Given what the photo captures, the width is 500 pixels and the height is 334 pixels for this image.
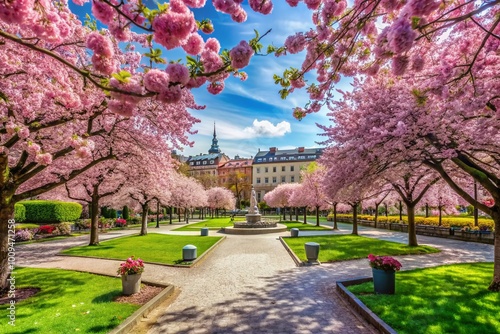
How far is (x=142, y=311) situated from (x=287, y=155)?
79.2 metres

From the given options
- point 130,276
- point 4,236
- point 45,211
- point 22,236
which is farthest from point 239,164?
point 130,276

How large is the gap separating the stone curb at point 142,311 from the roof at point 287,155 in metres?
75.5

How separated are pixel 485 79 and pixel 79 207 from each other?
39538mm

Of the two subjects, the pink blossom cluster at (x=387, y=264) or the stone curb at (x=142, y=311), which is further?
the pink blossom cluster at (x=387, y=264)

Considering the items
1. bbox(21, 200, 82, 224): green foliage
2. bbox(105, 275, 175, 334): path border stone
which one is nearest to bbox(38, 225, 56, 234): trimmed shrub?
bbox(21, 200, 82, 224): green foliage

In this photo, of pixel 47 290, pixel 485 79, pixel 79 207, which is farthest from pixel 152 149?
pixel 79 207

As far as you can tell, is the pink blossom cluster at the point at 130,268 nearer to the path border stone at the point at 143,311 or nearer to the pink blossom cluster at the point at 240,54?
the path border stone at the point at 143,311

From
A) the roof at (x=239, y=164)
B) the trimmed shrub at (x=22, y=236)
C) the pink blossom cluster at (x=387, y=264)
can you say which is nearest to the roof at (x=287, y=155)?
the roof at (x=239, y=164)

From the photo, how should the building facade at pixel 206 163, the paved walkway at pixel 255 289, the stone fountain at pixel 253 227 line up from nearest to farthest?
1. the paved walkway at pixel 255 289
2. the stone fountain at pixel 253 227
3. the building facade at pixel 206 163

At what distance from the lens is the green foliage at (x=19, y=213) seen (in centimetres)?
2745

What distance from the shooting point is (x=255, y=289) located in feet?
28.6

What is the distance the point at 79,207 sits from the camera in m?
34.2

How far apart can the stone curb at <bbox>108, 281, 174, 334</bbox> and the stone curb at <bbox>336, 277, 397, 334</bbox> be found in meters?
5.18

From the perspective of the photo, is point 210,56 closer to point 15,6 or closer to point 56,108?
point 15,6
